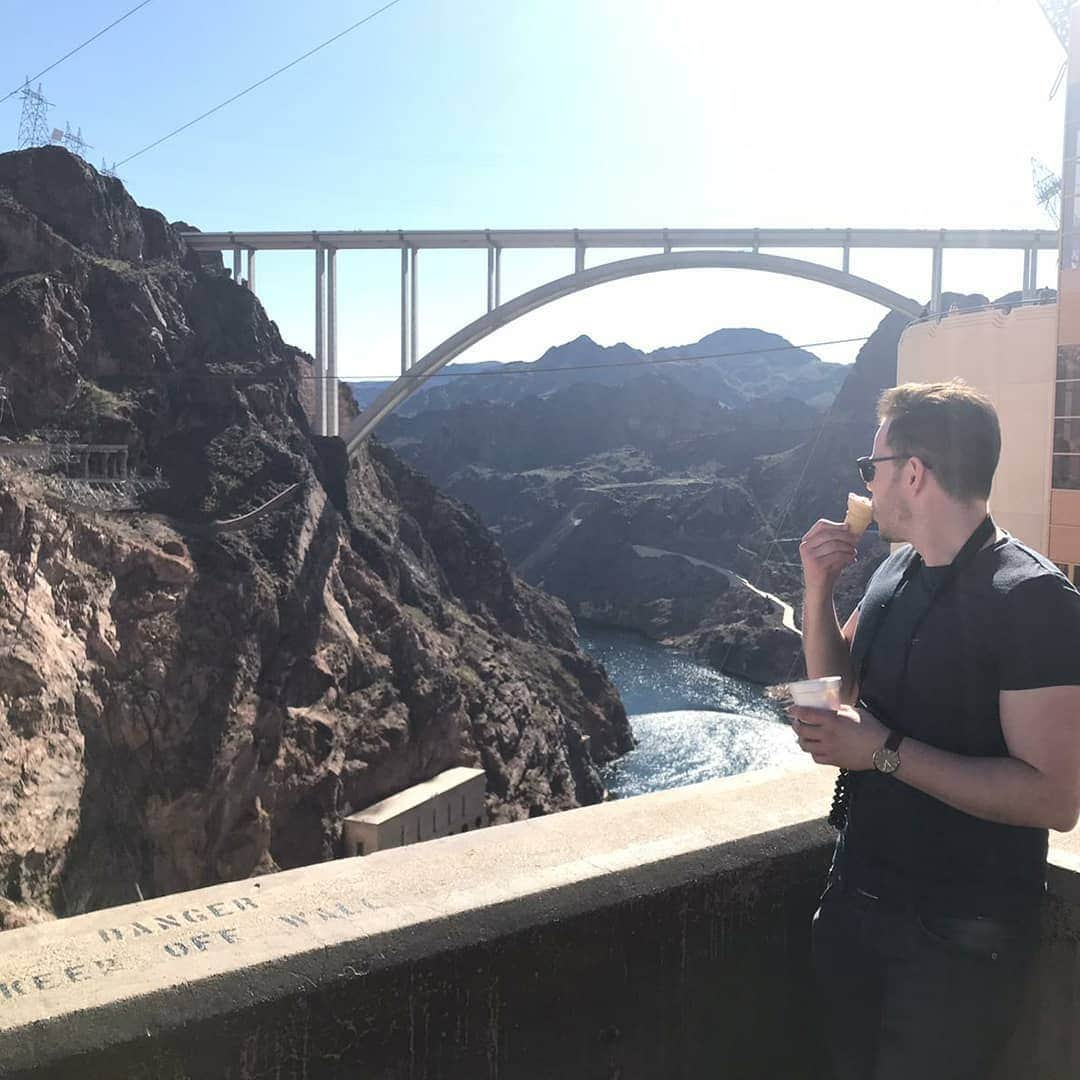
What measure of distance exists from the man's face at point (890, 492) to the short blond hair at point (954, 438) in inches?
1.0

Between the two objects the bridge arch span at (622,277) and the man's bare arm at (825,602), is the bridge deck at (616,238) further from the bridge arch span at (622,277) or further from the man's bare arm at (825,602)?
the man's bare arm at (825,602)

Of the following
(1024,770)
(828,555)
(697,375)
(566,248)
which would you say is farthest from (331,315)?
(697,375)

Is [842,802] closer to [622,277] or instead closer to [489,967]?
[489,967]

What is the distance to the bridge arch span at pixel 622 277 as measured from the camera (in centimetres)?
2100

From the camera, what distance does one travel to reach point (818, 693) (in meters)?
1.39

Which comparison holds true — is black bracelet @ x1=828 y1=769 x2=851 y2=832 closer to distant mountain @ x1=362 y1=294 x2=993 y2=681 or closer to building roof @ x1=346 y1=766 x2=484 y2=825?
building roof @ x1=346 y1=766 x2=484 y2=825

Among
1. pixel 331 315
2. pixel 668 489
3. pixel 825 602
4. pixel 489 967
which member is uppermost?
pixel 331 315

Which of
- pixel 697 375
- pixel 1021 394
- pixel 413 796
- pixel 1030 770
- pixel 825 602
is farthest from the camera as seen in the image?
pixel 697 375

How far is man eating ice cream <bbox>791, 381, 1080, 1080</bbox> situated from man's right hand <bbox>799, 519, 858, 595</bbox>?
162mm

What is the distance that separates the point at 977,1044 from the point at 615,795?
3091 centimetres

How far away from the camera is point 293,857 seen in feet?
57.1

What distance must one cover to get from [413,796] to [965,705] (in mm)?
19688

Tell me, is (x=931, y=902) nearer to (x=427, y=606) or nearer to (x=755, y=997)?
(x=755, y=997)

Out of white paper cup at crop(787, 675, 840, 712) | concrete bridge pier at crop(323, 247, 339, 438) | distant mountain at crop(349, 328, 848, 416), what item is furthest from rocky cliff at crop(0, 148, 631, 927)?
distant mountain at crop(349, 328, 848, 416)
